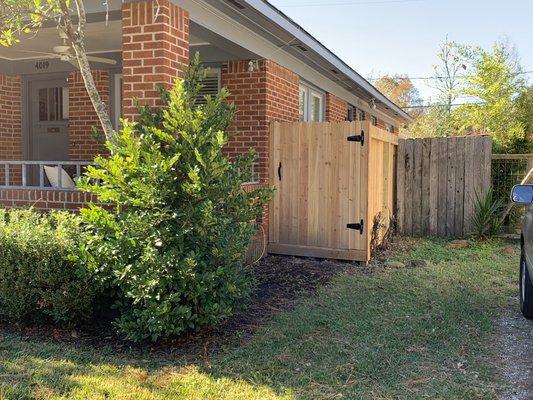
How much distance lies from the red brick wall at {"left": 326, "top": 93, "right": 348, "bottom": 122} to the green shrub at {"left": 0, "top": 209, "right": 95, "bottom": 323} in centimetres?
771

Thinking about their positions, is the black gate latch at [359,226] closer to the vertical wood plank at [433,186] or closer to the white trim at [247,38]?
the white trim at [247,38]

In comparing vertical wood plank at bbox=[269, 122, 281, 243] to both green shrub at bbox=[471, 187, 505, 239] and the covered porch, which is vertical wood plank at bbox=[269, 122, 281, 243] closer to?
the covered porch

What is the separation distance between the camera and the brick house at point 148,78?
5.33 metres

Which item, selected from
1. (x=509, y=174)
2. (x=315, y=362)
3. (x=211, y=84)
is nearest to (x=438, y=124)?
(x=509, y=174)

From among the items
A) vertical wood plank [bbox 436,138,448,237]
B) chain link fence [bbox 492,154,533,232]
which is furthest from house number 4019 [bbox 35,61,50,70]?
Result: chain link fence [bbox 492,154,533,232]

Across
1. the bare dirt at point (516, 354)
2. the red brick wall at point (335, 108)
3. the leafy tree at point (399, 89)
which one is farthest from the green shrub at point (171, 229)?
the leafy tree at point (399, 89)

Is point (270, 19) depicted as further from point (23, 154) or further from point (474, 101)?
point (474, 101)

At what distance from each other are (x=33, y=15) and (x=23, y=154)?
19.0 feet

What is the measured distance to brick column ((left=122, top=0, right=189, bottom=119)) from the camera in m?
5.23

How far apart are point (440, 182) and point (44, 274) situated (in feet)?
25.6

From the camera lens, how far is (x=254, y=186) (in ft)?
24.7

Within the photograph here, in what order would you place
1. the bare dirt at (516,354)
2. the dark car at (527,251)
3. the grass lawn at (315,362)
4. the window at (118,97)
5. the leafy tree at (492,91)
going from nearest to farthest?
the grass lawn at (315,362), the bare dirt at (516,354), the dark car at (527,251), the window at (118,97), the leafy tree at (492,91)

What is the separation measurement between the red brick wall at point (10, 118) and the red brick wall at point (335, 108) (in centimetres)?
594

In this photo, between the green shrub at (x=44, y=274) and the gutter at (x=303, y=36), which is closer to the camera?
the green shrub at (x=44, y=274)
